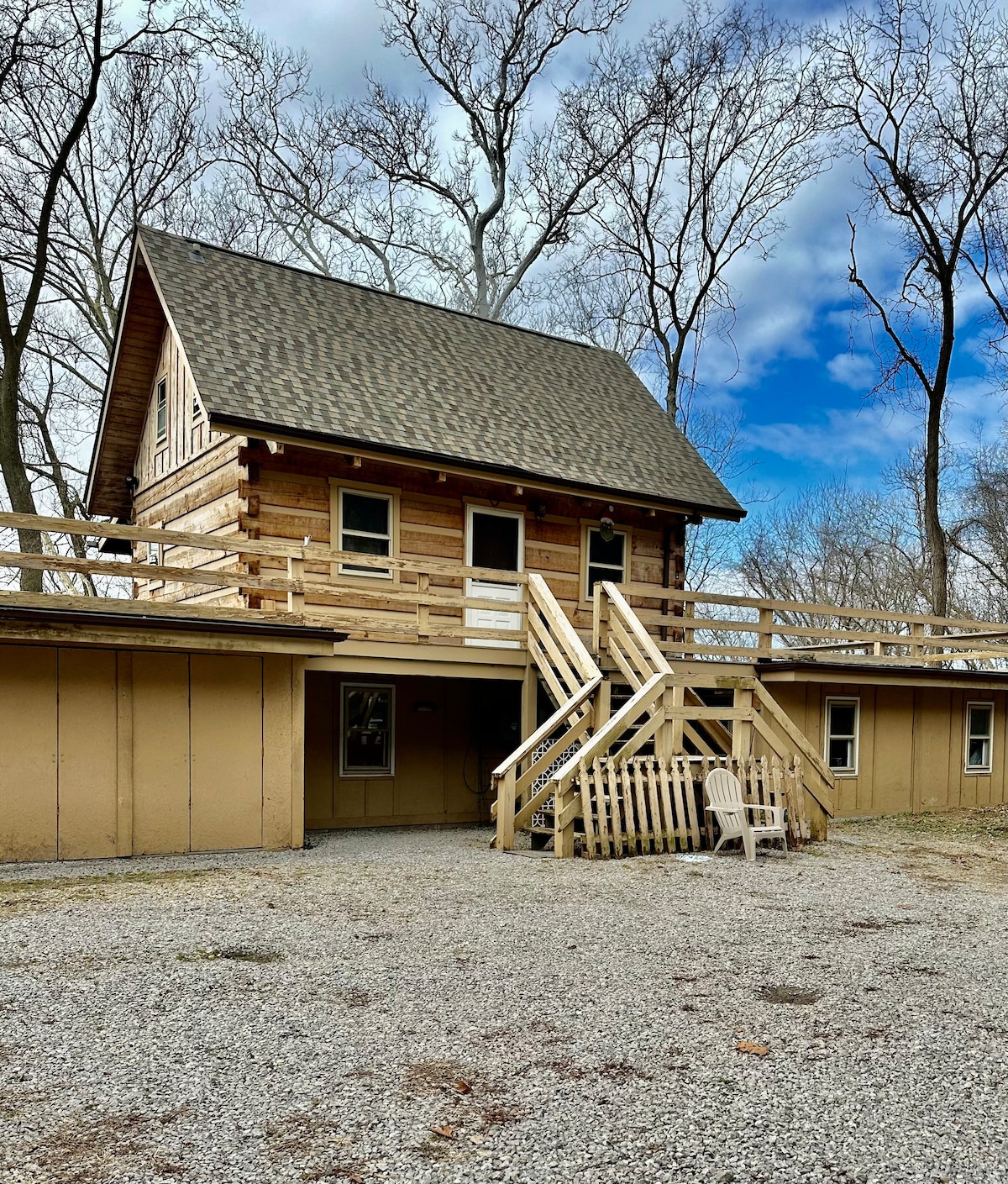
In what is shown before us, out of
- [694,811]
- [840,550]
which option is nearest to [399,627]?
[694,811]

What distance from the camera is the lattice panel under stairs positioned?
10.7 m

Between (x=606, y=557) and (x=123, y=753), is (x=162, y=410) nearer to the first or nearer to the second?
(x=606, y=557)

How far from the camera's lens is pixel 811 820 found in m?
12.6

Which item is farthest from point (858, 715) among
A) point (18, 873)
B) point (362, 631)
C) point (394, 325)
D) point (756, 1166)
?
point (756, 1166)

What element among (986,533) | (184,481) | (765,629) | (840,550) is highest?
(986,533)

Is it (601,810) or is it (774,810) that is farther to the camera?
(774,810)

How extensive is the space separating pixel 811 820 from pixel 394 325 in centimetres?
1027

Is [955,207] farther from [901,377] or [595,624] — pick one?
[595,624]

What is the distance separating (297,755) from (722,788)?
4.74 metres

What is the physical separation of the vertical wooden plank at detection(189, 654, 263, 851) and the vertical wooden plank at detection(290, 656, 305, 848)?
0.37 metres

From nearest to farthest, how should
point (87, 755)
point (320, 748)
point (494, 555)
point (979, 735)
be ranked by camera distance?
point (87, 755), point (320, 748), point (494, 555), point (979, 735)

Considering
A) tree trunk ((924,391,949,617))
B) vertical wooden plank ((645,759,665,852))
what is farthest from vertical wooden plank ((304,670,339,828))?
tree trunk ((924,391,949,617))

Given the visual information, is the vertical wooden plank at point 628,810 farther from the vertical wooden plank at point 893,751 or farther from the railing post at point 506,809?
the vertical wooden plank at point 893,751

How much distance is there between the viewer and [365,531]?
14281 mm
